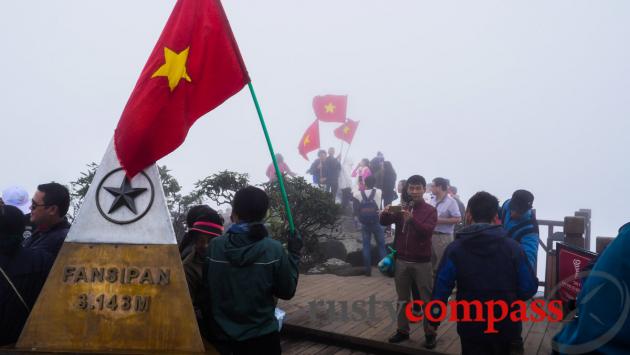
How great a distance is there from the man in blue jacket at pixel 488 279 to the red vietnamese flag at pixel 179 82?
2.08 meters

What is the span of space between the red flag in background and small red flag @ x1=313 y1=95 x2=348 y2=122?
1.45ft

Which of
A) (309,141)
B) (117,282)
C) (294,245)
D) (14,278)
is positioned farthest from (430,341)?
(309,141)

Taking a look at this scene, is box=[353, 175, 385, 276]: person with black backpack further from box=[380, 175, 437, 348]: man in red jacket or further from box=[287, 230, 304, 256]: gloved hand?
box=[287, 230, 304, 256]: gloved hand

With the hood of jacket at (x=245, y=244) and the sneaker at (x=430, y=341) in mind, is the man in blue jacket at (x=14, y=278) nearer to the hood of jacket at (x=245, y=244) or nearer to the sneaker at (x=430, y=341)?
the hood of jacket at (x=245, y=244)

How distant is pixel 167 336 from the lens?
2.59m

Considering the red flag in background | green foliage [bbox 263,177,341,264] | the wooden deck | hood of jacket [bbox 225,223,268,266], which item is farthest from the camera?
the red flag in background

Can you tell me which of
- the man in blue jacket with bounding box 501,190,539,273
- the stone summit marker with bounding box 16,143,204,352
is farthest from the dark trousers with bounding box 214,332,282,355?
the man in blue jacket with bounding box 501,190,539,273

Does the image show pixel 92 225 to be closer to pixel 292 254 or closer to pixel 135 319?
pixel 135 319

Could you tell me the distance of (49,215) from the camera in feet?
10.3

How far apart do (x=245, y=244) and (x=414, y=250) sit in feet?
7.96

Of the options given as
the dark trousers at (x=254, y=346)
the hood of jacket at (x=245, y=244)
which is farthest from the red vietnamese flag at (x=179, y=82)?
the dark trousers at (x=254, y=346)

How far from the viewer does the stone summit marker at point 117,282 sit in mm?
2551

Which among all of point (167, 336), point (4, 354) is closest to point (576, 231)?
point (167, 336)

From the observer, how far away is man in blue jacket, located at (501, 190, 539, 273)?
4.34 meters
